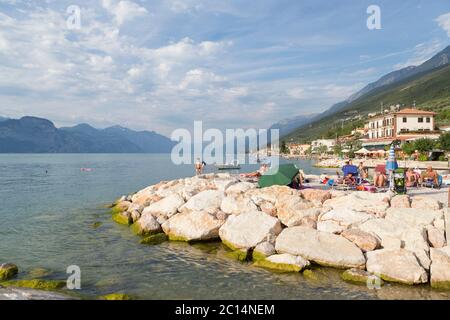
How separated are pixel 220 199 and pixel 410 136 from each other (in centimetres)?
7698

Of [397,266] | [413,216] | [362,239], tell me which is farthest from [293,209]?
[397,266]

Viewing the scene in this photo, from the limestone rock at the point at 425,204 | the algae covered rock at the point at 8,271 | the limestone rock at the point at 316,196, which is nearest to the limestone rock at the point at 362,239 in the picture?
the limestone rock at the point at 425,204

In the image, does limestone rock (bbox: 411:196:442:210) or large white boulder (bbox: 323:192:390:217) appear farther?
large white boulder (bbox: 323:192:390:217)

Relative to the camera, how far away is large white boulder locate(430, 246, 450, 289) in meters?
10.4

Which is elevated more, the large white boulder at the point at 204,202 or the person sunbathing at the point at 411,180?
the person sunbathing at the point at 411,180

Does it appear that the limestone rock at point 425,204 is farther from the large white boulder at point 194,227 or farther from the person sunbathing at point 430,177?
the large white boulder at point 194,227

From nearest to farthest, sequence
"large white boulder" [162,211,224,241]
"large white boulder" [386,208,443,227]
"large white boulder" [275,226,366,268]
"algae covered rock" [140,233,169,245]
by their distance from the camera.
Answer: "large white boulder" [275,226,366,268], "large white boulder" [386,208,443,227], "large white boulder" [162,211,224,241], "algae covered rock" [140,233,169,245]

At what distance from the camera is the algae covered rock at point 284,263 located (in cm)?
1173

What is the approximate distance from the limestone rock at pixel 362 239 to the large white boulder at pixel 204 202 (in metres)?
6.44

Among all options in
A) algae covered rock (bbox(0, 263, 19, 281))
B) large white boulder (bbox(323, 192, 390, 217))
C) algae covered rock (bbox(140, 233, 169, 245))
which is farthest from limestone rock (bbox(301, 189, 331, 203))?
algae covered rock (bbox(0, 263, 19, 281))

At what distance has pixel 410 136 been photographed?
264ft

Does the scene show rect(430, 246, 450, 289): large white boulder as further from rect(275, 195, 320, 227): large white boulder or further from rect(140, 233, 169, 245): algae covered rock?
Answer: rect(140, 233, 169, 245): algae covered rock

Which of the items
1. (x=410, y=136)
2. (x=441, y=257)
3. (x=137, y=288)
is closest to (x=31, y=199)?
(x=137, y=288)

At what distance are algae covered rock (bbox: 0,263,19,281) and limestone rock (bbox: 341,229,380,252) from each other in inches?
472
